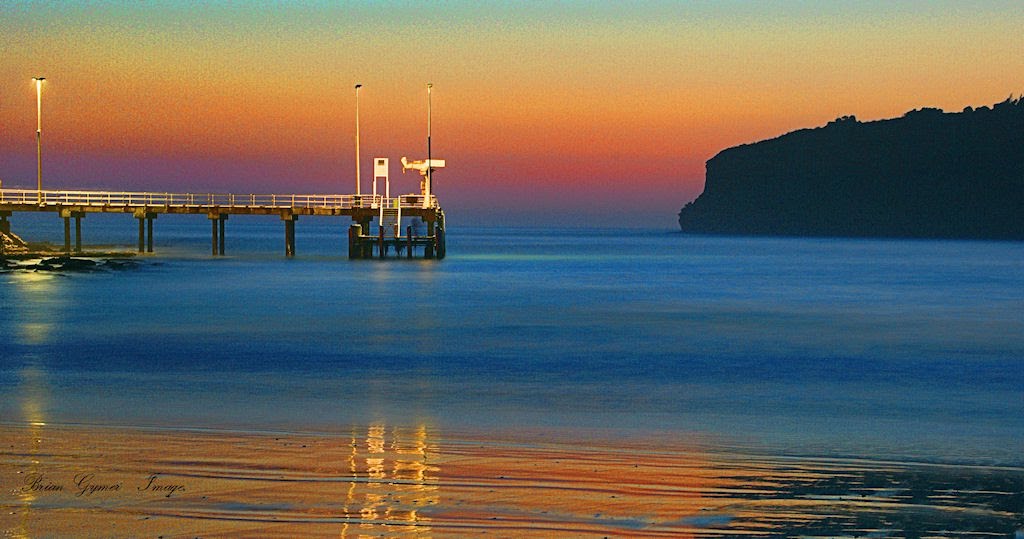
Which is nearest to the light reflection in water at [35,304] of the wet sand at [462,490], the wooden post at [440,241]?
the wet sand at [462,490]

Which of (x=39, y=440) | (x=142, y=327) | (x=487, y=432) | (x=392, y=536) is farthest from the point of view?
(x=142, y=327)

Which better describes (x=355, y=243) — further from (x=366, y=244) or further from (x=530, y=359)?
(x=530, y=359)

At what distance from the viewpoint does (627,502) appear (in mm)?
9227

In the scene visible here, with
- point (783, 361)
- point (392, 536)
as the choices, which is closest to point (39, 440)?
point (392, 536)

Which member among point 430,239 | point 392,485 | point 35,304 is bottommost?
point 35,304

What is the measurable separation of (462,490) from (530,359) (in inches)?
612

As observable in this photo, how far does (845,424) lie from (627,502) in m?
7.03

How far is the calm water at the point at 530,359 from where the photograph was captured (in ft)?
50.5

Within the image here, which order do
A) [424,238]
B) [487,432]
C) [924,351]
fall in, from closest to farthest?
[487,432]
[924,351]
[424,238]

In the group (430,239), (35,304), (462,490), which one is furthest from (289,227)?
(462,490)

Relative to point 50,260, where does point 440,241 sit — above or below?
above

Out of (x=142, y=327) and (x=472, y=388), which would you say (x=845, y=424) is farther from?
(x=142, y=327)

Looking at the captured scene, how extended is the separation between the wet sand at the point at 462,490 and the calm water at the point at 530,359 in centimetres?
187

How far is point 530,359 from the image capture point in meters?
25.1
